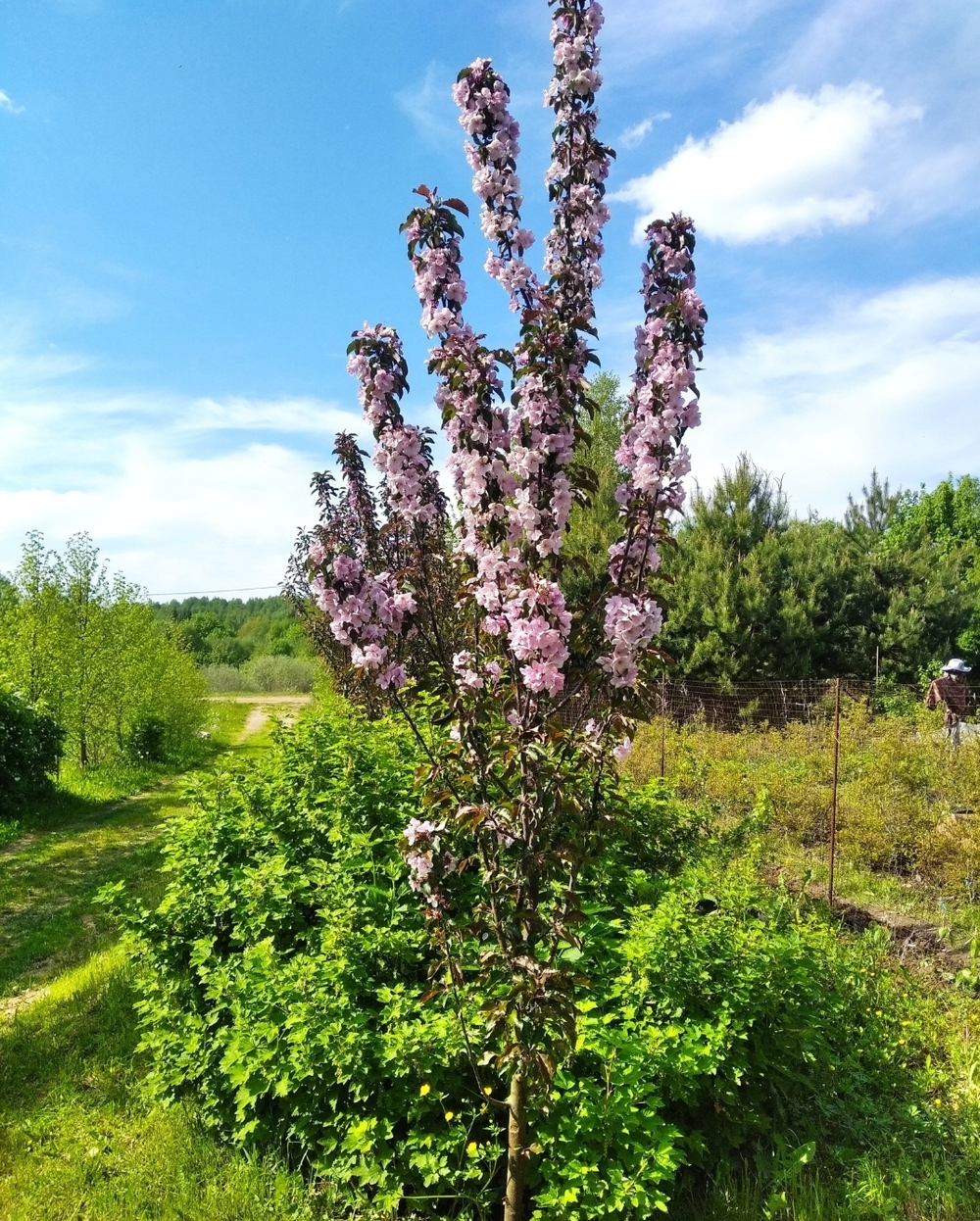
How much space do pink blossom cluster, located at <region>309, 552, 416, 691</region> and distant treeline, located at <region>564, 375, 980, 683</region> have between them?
12.2m

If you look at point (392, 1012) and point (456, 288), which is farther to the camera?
point (392, 1012)

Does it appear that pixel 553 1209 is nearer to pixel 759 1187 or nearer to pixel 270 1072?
pixel 759 1187

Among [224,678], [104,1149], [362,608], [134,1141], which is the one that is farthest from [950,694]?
[224,678]

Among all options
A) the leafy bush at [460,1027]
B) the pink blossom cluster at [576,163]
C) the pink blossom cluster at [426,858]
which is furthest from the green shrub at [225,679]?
the pink blossom cluster at [576,163]

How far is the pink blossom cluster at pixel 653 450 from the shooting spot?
219 centimetres

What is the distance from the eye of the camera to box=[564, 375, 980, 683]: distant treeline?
636 inches

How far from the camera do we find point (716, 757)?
9.35 m

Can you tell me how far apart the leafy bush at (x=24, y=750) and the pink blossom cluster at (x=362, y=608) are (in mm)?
10045

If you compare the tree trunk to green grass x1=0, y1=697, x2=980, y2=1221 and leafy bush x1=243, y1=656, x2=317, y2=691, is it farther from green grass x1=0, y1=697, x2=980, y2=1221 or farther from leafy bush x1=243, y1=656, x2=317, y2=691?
leafy bush x1=243, y1=656, x2=317, y2=691

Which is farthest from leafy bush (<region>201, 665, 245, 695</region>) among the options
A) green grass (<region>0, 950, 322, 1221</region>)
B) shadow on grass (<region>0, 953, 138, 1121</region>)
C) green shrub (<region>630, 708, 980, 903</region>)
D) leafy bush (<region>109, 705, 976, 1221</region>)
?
leafy bush (<region>109, 705, 976, 1221</region>)

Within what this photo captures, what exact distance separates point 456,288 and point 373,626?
107 centimetres

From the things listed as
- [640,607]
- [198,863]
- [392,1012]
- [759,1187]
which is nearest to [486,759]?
[640,607]

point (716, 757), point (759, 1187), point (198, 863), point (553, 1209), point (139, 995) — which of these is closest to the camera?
point (553, 1209)

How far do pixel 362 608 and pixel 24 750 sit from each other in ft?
33.9
